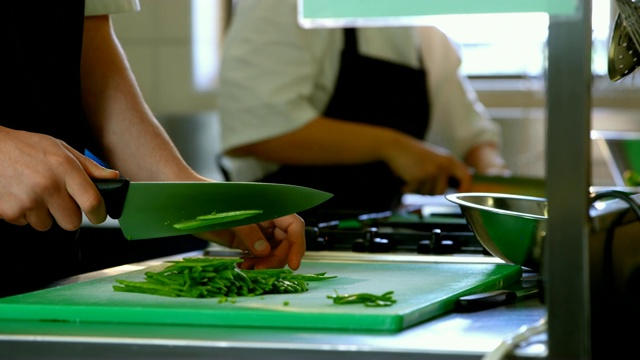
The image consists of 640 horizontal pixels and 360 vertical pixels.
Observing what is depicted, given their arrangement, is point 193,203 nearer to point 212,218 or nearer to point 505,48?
point 212,218

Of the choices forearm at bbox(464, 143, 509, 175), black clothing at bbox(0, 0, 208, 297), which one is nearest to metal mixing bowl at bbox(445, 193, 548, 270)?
black clothing at bbox(0, 0, 208, 297)

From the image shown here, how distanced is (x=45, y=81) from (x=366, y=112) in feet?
4.06

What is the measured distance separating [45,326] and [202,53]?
2.86m

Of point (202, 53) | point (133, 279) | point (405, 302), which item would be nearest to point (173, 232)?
point (133, 279)

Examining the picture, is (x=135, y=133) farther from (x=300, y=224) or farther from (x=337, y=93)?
(x=337, y=93)

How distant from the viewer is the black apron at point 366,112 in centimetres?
233

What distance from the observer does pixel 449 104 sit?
2.71m

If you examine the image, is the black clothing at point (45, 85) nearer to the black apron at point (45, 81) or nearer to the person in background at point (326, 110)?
the black apron at point (45, 81)

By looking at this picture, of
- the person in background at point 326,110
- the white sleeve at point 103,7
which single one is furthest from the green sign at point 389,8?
the person in background at point 326,110

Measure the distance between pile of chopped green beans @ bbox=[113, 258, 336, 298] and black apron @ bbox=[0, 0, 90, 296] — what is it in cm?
33

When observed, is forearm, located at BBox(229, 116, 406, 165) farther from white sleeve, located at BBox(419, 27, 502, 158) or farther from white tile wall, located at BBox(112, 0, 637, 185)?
white tile wall, located at BBox(112, 0, 637, 185)

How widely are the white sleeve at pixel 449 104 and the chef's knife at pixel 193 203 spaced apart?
5.19 feet

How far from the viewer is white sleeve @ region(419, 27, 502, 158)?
259 cm

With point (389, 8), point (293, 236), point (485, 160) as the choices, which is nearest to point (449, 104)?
point (485, 160)
